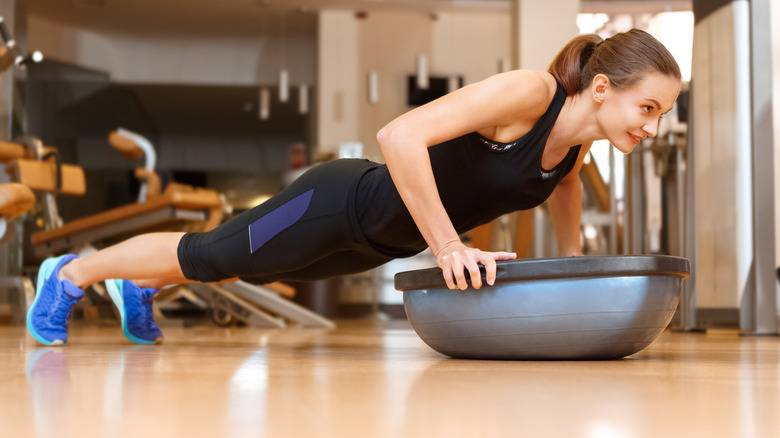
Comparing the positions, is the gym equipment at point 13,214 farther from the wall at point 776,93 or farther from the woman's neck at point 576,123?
the wall at point 776,93

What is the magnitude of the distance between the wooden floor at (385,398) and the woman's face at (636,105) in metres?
0.41

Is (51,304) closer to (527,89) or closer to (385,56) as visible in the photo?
(527,89)

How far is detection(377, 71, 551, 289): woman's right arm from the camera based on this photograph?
1.32 metres

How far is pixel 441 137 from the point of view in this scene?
1339 millimetres

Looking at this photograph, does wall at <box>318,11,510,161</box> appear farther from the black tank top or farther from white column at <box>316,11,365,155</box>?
the black tank top

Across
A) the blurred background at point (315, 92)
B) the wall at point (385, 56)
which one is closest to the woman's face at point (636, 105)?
the blurred background at point (315, 92)

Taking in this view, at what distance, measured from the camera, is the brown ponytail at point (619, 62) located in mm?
1351

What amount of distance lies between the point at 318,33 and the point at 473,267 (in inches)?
258

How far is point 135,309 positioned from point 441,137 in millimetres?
1059

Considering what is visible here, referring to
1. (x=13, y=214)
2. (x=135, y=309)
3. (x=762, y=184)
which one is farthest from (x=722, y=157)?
(x=13, y=214)

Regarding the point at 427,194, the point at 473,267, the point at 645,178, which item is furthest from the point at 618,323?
the point at 645,178

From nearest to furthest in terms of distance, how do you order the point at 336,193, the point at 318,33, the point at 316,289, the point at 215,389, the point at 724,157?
the point at 215,389
the point at 336,193
the point at 724,157
the point at 316,289
the point at 318,33

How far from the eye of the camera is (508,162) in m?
1.41

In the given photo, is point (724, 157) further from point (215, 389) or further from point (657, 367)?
point (215, 389)
